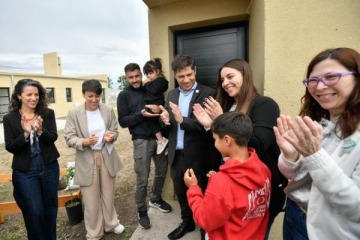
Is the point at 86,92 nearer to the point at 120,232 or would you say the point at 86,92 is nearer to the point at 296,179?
the point at 120,232

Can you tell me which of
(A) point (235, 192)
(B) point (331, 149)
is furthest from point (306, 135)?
(A) point (235, 192)

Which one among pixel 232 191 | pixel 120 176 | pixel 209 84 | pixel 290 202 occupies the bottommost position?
pixel 120 176

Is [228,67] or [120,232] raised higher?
[228,67]

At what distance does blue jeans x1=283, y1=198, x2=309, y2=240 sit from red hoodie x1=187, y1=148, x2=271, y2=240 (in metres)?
0.15

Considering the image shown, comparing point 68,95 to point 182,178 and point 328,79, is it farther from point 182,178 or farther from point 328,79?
point 328,79

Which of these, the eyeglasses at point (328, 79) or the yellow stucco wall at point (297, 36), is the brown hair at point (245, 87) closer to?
the yellow stucco wall at point (297, 36)

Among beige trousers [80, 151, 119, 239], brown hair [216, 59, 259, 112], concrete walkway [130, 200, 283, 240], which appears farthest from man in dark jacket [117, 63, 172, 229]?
brown hair [216, 59, 259, 112]

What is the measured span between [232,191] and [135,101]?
2060 mm

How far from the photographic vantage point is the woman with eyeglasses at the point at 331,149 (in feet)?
2.99

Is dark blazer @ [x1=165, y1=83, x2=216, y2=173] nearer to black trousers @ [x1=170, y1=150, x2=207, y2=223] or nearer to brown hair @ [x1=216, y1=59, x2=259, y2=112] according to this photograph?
black trousers @ [x1=170, y1=150, x2=207, y2=223]

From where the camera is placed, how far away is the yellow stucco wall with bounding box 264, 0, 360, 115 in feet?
6.69

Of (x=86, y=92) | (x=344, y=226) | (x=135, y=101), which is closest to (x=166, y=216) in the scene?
(x=135, y=101)

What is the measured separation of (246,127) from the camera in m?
1.38

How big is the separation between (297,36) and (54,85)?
21.8 meters
